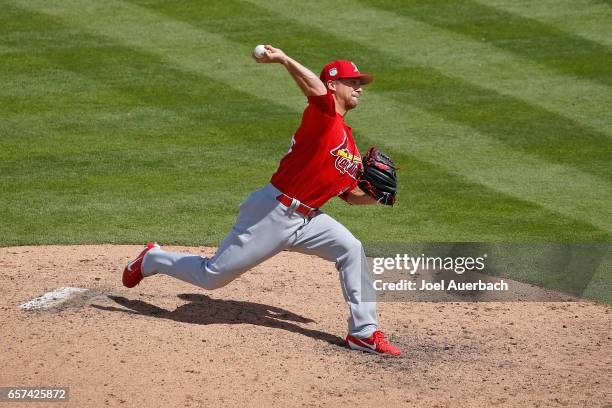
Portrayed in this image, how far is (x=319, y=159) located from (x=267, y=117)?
198 inches

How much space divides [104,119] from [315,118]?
5416 millimetres

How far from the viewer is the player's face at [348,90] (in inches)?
269

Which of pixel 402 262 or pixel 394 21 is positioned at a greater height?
pixel 394 21

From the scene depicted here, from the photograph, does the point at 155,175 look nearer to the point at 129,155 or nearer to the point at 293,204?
the point at 129,155

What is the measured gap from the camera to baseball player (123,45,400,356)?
6.68 m

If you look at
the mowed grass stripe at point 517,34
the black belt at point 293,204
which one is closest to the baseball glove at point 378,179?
the black belt at point 293,204

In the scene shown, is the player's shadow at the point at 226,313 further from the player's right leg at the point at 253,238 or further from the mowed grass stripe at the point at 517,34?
the mowed grass stripe at the point at 517,34

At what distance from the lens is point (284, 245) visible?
271 inches

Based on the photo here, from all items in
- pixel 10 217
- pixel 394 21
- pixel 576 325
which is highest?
pixel 394 21

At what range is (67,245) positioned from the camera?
884cm

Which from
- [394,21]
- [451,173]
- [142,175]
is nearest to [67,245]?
[142,175]

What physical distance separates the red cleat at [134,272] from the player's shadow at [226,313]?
0.46ft

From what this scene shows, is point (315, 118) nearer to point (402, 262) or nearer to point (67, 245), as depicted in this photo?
point (402, 262)

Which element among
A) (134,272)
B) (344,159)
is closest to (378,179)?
(344,159)
